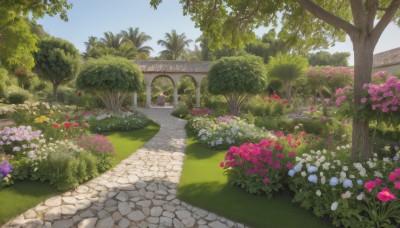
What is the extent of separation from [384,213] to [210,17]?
6.14 meters

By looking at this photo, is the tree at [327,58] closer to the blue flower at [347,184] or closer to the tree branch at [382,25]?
the tree branch at [382,25]

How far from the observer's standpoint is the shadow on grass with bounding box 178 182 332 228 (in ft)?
13.4

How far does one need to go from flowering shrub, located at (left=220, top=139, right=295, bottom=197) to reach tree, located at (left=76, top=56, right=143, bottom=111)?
9.77 metres

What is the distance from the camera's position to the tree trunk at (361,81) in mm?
4906

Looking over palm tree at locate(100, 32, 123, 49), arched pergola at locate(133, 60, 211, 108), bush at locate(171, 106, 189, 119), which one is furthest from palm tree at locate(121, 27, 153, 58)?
bush at locate(171, 106, 189, 119)

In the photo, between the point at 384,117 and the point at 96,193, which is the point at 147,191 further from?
the point at 384,117

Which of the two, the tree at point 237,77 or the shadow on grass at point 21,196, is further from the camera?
the tree at point 237,77

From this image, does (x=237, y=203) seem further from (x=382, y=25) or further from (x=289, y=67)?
(x=289, y=67)

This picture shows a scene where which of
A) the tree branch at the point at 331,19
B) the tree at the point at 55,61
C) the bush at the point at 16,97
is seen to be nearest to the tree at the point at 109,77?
the tree at the point at 55,61

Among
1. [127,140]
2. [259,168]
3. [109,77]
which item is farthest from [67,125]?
[109,77]

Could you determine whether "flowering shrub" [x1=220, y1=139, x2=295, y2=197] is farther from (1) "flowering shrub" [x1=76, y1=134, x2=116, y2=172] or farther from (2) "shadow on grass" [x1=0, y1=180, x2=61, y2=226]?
(2) "shadow on grass" [x1=0, y1=180, x2=61, y2=226]

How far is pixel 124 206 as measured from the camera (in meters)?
4.52

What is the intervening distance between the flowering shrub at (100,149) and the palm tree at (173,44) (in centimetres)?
3361

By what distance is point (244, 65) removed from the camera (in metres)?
13.8
